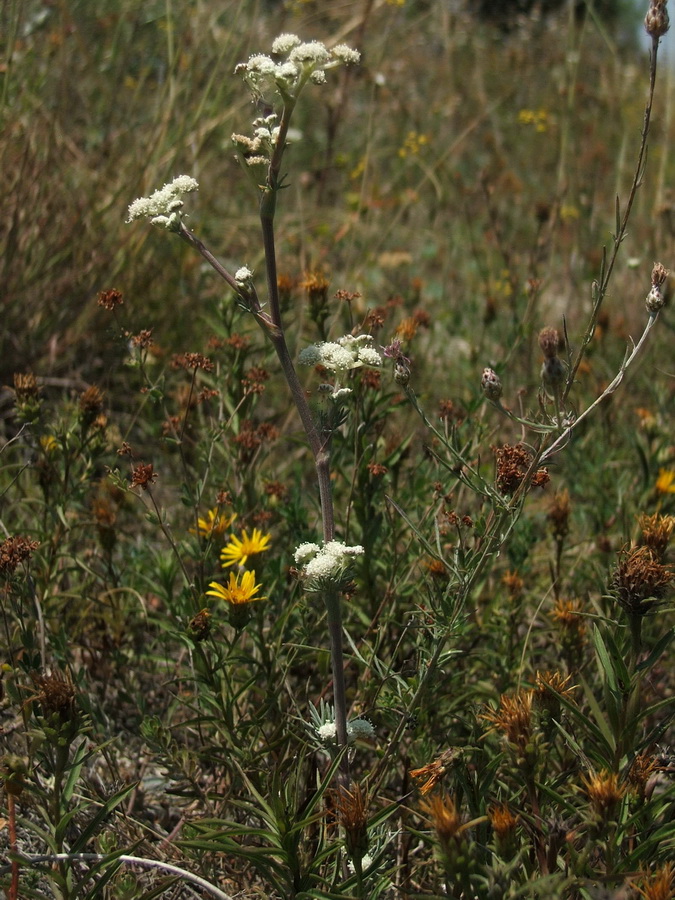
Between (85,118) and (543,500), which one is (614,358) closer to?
(543,500)

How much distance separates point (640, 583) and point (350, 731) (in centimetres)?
46

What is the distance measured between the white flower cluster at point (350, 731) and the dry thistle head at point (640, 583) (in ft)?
1.34

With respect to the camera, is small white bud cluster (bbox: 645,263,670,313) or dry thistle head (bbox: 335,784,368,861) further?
small white bud cluster (bbox: 645,263,670,313)

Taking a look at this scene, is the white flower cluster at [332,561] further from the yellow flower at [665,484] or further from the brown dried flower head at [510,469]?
the yellow flower at [665,484]

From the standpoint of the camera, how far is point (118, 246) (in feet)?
10.1

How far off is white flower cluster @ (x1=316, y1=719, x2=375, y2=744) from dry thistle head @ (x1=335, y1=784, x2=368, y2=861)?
0.13m

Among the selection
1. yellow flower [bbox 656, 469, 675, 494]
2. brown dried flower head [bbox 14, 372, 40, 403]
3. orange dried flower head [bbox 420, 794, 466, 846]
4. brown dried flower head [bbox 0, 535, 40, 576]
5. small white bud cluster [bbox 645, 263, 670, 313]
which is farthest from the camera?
yellow flower [bbox 656, 469, 675, 494]

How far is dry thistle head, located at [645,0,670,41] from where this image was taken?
1.28 m

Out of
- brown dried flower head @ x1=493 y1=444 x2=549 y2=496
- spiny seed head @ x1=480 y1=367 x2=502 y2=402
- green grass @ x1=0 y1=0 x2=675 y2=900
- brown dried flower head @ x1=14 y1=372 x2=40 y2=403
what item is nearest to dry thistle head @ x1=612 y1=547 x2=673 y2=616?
green grass @ x1=0 y1=0 x2=675 y2=900

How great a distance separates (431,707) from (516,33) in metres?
7.35

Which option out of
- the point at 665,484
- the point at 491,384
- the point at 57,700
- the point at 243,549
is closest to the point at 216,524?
the point at 243,549

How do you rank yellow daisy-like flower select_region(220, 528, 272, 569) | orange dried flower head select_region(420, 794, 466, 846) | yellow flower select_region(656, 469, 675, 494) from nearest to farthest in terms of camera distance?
orange dried flower head select_region(420, 794, 466, 846) → yellow daisy-like flower select_region(220, 528, 272, 569) → yellow flower select_region(656, 469, 675, 494)

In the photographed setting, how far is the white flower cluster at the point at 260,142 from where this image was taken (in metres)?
1.15

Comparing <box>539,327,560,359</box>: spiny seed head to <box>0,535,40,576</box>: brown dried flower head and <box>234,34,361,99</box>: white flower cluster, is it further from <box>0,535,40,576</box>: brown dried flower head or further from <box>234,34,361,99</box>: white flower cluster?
<box>0,535,40,576</box>: brown dried flower head
